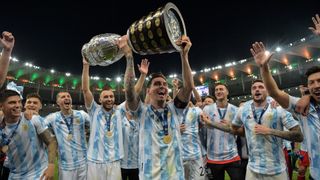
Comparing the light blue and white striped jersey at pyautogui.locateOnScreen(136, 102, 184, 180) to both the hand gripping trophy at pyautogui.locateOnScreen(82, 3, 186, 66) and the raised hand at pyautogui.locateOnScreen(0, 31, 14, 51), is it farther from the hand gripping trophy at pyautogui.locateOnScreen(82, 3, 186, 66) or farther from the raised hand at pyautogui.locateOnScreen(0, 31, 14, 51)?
the raised hand at pyautogui.locateOnScreen(0, 31, 14, 51)

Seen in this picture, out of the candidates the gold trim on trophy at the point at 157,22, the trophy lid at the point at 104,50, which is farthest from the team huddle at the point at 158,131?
the gold trim on trophy at the point at 157,22

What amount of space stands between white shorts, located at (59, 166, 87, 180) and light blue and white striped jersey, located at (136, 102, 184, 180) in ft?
6.97

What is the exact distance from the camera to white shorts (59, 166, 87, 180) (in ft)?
15.3

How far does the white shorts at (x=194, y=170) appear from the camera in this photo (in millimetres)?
5074

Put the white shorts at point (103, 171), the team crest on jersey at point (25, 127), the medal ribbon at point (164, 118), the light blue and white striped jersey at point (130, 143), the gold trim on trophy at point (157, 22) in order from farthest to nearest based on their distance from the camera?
the light blue and white striped jersey at point (130, 143)
the white shorts at point (103, 171)
the team crest on jersey at point (25, 127)
the medal ribbon at point (164, 118)
the gold trim on trophy at point (157, 22)

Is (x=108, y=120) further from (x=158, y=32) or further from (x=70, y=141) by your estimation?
(x=158, y=32)

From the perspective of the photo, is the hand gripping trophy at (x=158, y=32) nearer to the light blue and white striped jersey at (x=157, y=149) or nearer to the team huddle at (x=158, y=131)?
the team huddle at (x=158, y=131)

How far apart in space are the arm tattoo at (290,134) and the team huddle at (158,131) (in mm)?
14

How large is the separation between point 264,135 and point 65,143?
10.9ft

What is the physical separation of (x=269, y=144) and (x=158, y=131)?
1821mm

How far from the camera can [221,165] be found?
5027 millimetres

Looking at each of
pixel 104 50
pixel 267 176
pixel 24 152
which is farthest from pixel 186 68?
pixel 24 152

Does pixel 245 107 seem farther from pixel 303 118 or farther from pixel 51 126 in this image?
pixel 51 126

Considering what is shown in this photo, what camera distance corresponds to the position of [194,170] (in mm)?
5098
